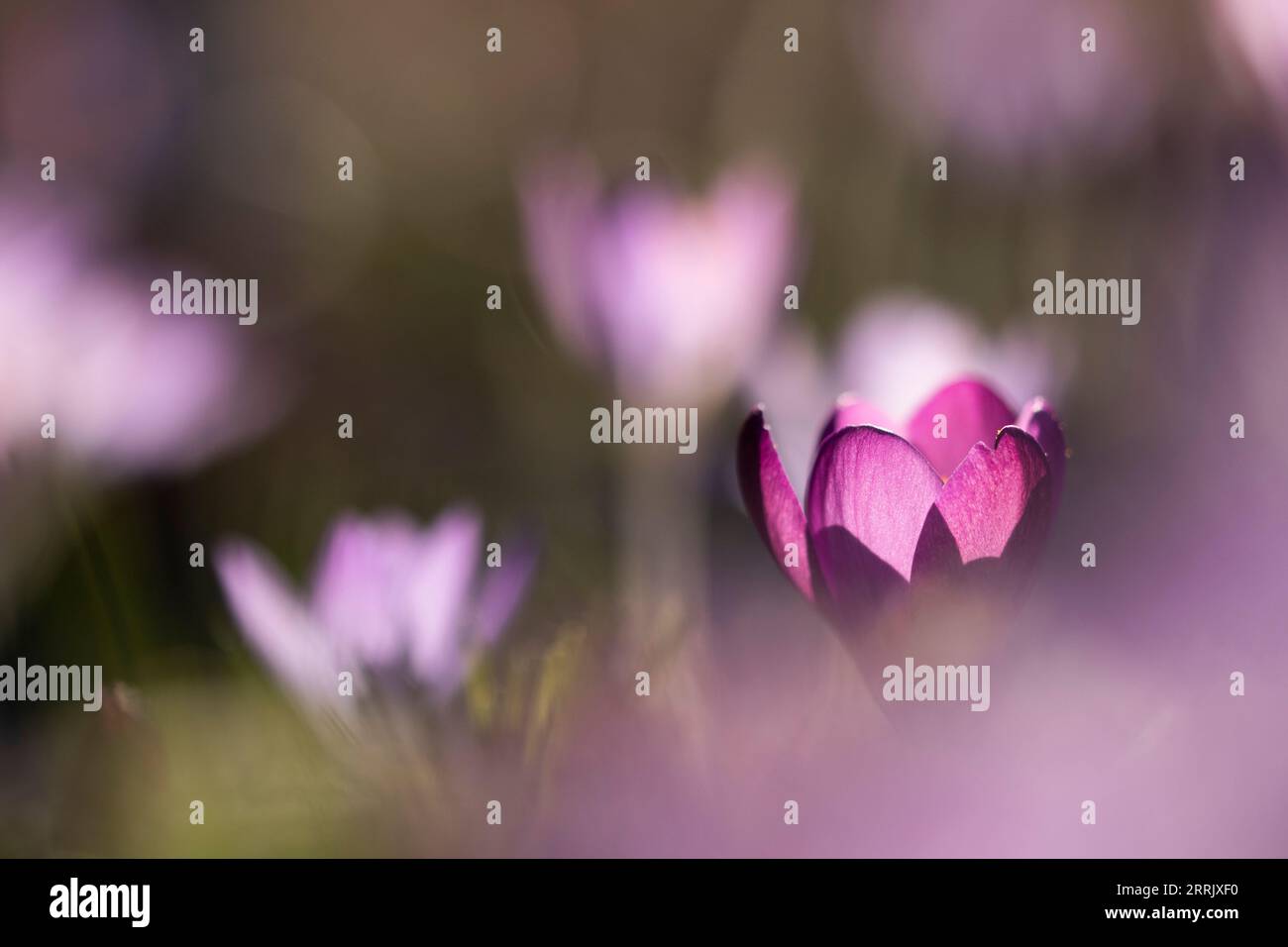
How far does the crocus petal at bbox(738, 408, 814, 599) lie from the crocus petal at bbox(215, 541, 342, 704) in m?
0.13

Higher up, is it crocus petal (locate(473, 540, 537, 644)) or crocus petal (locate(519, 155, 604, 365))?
crocus petal (locate(519, 155, 604, 365))

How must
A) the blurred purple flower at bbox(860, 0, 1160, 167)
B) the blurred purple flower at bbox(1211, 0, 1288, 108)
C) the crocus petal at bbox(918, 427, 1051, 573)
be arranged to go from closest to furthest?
the crocus petal at bbox(918, 427, 1051, 573) < the blurred purple flower at bbox(1211, 0, 1288, 108) < the blurred purple flower at bbox(860, 0, 1160, 167)

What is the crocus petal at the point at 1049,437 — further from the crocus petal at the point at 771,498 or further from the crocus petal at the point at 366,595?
the crocus petal at the point at 366,595

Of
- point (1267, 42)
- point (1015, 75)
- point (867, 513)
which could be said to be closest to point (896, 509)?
point (867, 513)

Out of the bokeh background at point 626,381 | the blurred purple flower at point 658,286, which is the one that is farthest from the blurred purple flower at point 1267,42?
the blurred purple flower at point 658,286

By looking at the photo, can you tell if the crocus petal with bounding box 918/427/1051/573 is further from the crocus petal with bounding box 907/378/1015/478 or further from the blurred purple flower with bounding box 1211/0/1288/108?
the blurred purple flower with bounding box 1211/0/1288/108

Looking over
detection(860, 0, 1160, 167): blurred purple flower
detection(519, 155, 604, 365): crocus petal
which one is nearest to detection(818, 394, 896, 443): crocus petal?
detection(519, 155, 604, 365): crocus petal

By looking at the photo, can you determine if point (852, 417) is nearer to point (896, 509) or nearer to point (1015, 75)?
point (896, 509)

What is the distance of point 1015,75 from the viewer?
0.56 metres

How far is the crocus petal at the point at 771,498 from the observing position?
27cm

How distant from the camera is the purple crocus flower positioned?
10.6 inches

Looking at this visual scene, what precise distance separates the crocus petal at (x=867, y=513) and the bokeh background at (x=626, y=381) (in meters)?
0.03

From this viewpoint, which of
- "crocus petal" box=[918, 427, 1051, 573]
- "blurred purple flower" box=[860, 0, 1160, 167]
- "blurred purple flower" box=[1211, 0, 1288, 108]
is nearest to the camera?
"crocus petal" box=[918, 427, 1051, 573]
